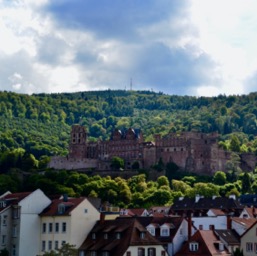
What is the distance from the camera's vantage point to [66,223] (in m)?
73.6

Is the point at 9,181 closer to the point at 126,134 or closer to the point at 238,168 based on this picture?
the point at 126,134

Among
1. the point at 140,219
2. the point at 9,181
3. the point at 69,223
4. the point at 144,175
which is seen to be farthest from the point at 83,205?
the point at 144,175

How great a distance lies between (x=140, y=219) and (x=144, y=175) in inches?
3673

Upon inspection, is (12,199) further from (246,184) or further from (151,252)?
(246,184)

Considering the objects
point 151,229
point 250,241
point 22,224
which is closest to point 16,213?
point 22,224

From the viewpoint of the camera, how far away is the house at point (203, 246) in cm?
7212

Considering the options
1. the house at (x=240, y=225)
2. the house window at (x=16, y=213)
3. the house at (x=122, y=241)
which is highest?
the house window at (x=16, y=213)

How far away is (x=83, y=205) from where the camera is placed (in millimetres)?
74625

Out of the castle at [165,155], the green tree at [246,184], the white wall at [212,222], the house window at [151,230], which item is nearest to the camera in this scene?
the house window at [151,230]

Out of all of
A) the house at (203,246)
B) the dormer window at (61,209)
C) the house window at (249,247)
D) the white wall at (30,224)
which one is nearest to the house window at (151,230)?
the house at (203,246)

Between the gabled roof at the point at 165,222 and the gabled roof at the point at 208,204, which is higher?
the gabled roof at the point at 208,204

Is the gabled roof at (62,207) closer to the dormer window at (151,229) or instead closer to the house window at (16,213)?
the house window at (16,213)

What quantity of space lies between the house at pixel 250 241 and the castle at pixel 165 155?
341 feet

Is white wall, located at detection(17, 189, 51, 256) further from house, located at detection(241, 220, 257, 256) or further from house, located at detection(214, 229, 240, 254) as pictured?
house, located at detection(241, 220, 257, 256)
